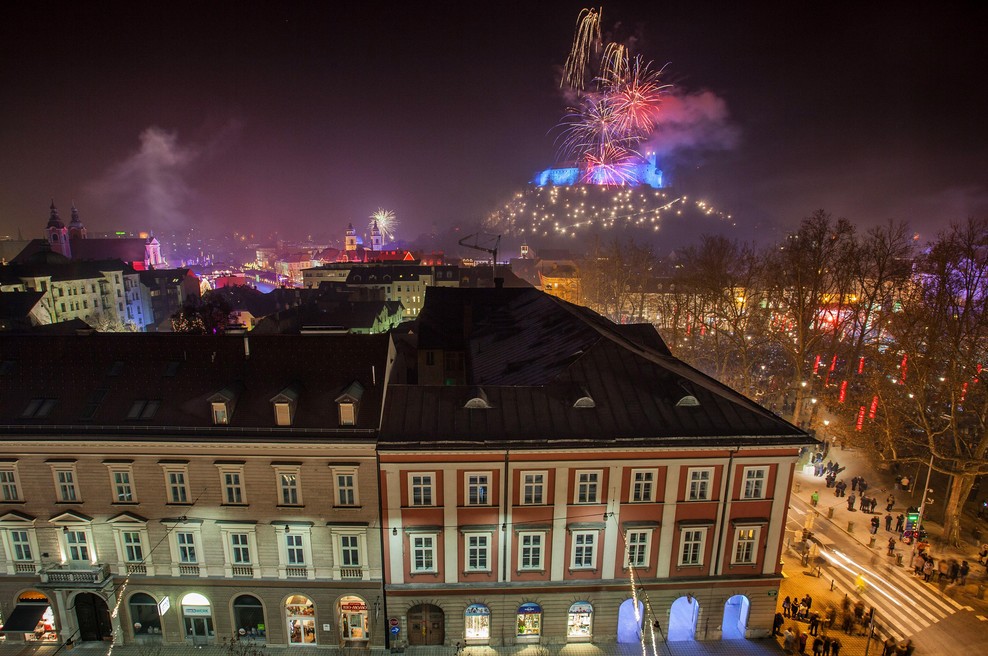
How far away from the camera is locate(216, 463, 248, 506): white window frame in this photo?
23.9 m

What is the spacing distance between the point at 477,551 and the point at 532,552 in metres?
2.75

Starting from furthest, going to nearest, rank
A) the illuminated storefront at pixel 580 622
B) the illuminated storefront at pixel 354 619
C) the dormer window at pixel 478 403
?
1. the illuminated storefront at pixel 580 622
2. the illuminated storefront at pixel 354 619
3. the dormer window at pixel 478 403

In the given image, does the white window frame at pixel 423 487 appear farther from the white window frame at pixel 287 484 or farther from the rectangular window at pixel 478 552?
the white window frame at pixel 287 484

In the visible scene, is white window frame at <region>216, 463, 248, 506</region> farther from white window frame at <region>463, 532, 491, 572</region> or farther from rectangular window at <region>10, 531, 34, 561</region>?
white window frame at <region>463, 532, 491, 572</region>

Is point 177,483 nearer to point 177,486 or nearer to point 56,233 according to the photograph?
point 177,486

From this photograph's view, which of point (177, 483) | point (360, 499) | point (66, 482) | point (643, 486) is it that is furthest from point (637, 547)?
point (66, 482)

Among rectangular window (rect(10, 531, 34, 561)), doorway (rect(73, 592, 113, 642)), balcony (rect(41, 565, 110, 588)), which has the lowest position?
doorway (rect(73, 592, 113, 642))

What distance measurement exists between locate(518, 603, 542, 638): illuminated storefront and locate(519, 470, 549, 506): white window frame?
5.86m

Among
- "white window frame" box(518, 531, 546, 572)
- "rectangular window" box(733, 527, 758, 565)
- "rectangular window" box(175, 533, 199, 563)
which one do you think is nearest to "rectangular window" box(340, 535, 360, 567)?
"rectangular window" box(175, 533, 199, 563)

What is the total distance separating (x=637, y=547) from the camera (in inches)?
976

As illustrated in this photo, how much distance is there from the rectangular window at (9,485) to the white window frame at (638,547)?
30010 millimetres

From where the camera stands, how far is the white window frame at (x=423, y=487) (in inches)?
933

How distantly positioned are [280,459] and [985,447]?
44.6 metres

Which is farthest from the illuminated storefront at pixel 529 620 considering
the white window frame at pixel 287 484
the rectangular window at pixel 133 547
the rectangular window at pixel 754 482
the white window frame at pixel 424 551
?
the rectangular window at pixel 133 547
